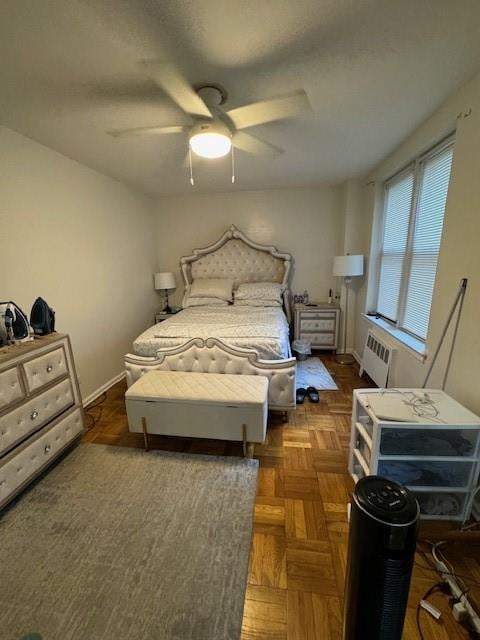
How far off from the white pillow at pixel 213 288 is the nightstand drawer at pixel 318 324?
3.62 ft

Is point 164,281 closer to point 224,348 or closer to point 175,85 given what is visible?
point 224,348

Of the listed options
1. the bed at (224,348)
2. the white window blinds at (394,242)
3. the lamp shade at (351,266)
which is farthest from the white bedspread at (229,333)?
the white window blinds at (394,242)

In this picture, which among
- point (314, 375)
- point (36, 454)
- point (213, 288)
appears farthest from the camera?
point (213, 288)

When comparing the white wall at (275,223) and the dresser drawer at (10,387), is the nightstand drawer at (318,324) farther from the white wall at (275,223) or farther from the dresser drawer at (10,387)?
the dresser drawer at (10,387)

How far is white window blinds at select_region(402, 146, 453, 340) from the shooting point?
6.81 feet

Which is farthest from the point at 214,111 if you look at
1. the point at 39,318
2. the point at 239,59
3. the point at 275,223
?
the point at 275,223

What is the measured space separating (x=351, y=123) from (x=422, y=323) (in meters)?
1.68

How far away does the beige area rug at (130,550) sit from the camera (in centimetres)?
112

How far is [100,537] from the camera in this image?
4.74 feet

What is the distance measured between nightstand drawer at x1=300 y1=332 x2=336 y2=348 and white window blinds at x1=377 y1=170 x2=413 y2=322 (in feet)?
2.59

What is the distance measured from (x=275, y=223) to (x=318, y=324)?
5.29 feet

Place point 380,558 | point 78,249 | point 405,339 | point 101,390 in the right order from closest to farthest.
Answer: point 380,558
point 405,339
point 78,249
point 101,390

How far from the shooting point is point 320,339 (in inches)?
153

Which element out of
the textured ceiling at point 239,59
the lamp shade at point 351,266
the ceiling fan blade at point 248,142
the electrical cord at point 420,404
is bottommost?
the electrical cord at point 420,404
